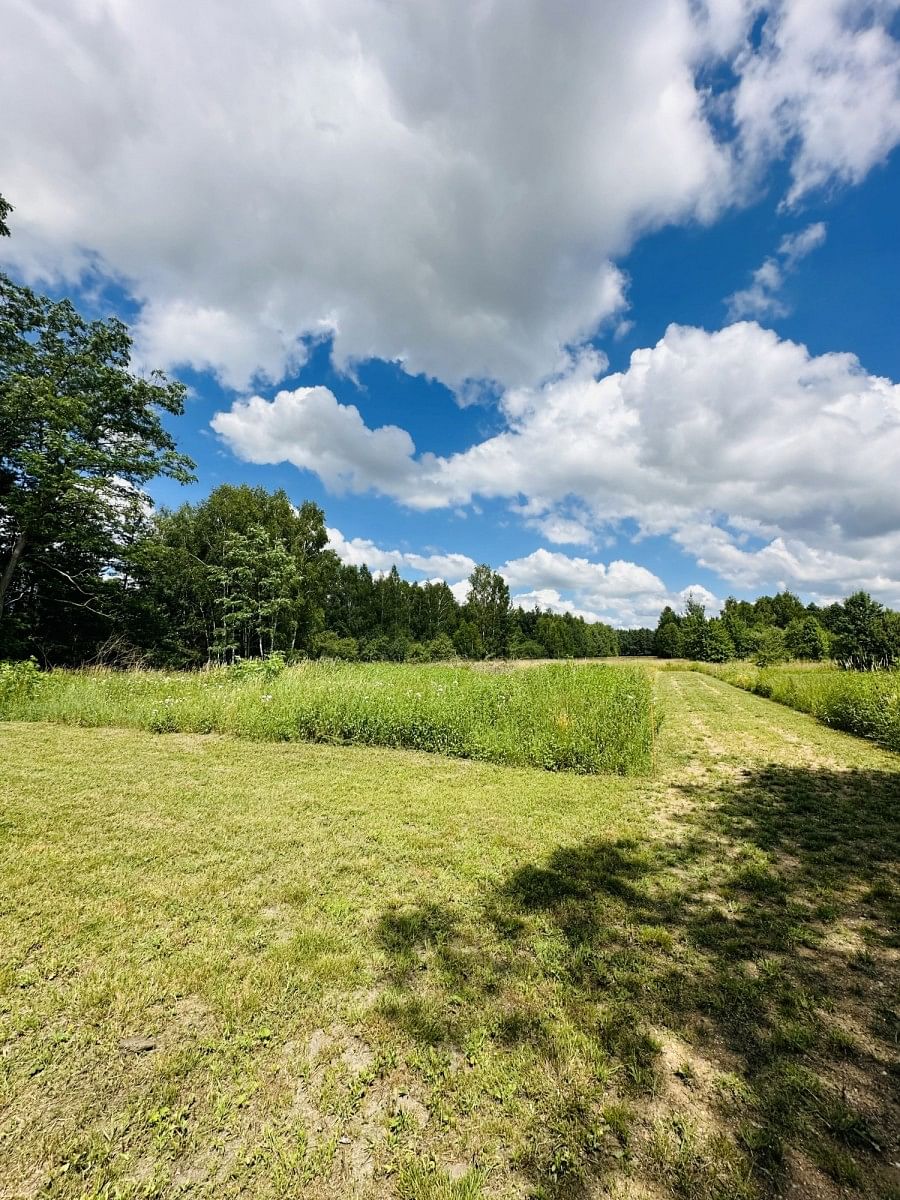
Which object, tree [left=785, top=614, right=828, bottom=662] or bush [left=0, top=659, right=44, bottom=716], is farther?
tree [left=785, top=614, right=828, bottom=662]

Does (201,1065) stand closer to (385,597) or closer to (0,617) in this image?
(0,617)

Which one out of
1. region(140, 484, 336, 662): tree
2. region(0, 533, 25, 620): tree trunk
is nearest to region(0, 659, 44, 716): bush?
region(0, 533, 25, 620): tree trunk

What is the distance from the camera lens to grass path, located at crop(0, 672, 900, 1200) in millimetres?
1763

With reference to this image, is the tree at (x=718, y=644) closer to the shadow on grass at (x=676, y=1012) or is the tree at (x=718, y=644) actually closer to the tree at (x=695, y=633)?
the tree at (x=695, y=633)

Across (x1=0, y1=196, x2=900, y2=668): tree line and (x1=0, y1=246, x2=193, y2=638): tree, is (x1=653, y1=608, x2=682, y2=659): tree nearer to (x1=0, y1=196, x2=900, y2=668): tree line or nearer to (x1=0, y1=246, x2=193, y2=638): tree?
(x1=0, y1=196, x2=900, y2=668): tree line

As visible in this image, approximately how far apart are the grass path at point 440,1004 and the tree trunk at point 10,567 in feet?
48.1

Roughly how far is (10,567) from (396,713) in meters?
15.3

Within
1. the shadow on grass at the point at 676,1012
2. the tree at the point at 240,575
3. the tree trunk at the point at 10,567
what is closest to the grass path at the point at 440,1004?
A: the shadow on grass at the point at 676,1012

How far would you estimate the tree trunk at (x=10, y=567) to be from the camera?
15.4 m

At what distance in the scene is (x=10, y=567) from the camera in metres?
15.5

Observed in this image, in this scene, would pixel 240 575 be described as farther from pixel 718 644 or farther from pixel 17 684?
pixel 718 644

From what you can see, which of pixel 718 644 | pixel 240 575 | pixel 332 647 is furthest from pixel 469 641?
pixel 718 644

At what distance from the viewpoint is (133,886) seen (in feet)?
11.9

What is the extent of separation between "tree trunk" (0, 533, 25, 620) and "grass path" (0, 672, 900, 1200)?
14651 millimetres
